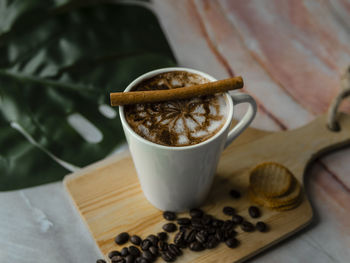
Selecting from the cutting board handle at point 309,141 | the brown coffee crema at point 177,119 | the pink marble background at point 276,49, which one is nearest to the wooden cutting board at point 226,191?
the cutting board handle at point 309,141

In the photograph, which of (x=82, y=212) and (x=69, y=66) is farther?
(x=69, y=66)

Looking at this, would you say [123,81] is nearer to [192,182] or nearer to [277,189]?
[192,182]

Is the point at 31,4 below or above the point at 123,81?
above

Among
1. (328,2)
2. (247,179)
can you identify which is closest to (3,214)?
(247,179)

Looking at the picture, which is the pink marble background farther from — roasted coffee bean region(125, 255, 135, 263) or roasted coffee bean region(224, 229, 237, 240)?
roasted coffee bean region(125, 255, 135, 263)

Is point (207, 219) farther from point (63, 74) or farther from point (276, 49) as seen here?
point (276, 49)

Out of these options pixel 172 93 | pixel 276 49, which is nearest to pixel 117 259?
pixel 172 93

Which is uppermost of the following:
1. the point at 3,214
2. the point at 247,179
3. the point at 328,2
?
the point at 328,2
